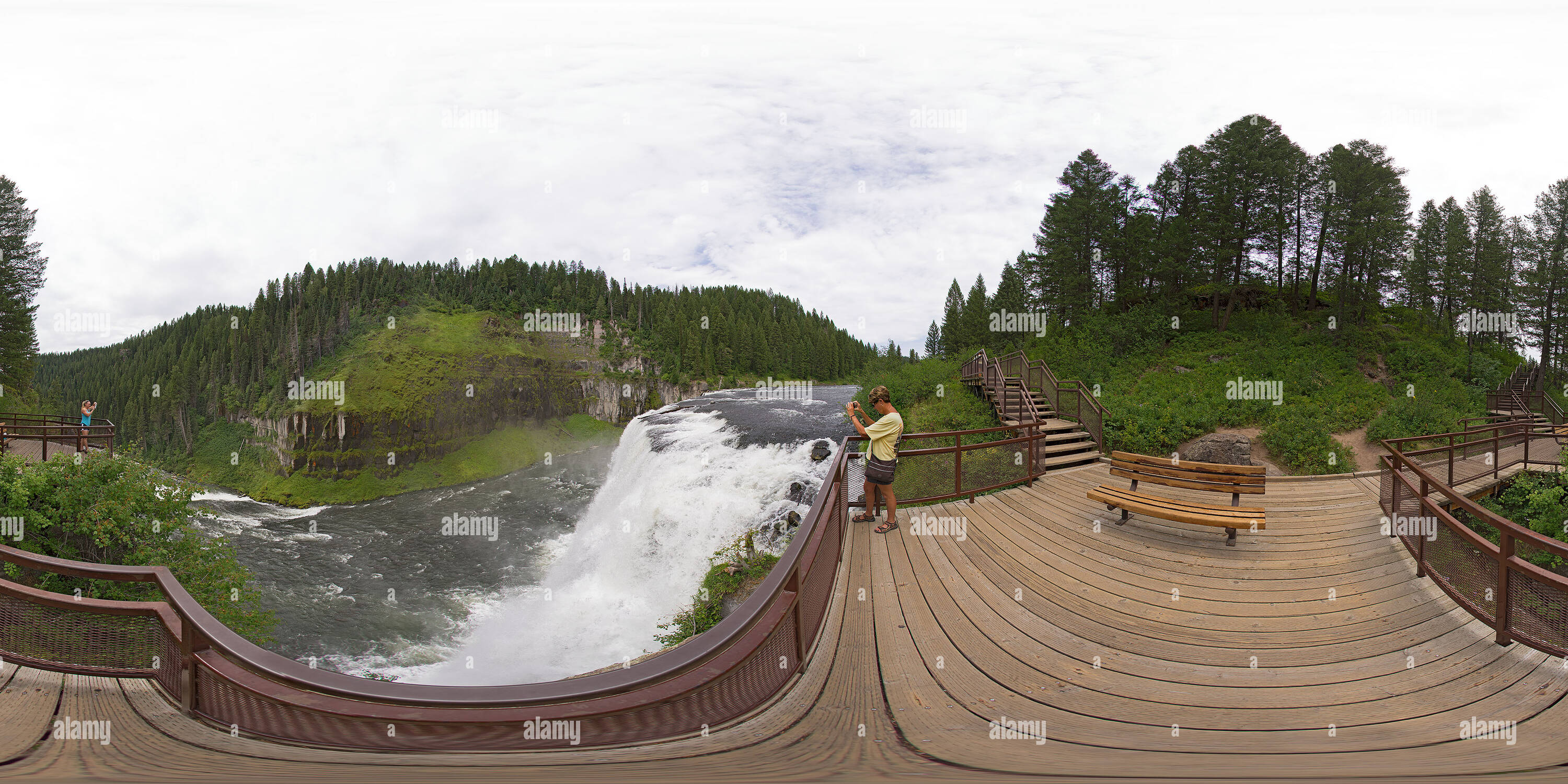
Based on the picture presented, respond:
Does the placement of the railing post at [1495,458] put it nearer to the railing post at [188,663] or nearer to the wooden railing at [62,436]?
the railing post at [188,663]

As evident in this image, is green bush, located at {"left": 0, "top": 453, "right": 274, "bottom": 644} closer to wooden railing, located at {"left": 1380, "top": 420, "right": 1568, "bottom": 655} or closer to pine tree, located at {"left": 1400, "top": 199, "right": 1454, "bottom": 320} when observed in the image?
wooden railing, located at {"left": 1380, "top": 420, "right": 1568, "bottom": 655}

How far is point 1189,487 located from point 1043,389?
32.2 ft

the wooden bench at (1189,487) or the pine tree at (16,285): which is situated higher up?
the pine tree at (16,285)

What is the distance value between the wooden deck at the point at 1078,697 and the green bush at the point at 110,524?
847cm

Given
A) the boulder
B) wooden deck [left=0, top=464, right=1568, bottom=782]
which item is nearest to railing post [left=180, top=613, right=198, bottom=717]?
wooden deck [left=0, top=464, right=1568, bottom=782]

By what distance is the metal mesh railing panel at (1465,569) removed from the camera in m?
4.65

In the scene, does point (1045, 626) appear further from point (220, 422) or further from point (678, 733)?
point (220, 422)

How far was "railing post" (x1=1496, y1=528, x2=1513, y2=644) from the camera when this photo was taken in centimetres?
439

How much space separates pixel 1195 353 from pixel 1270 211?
33.3 ft

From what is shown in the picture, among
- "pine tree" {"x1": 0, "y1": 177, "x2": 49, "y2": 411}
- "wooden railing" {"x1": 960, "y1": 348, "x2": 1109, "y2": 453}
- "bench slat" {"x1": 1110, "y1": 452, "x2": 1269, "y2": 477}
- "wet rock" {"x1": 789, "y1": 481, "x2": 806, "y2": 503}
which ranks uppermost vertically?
"pine tree" {"x1": 0, "y1": 177, "x2": 49, "y2": 411}

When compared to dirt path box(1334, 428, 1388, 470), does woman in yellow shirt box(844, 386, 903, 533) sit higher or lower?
higher

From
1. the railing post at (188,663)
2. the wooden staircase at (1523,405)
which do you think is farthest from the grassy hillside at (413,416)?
the wooden staircase at (1523,405)

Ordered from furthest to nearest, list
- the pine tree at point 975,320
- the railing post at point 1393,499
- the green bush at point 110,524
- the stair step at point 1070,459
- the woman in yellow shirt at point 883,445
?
the pine tree at point 975,320, the stair step at point 1070,459, the green bush at point 110,524, the railing post at point 1393,499, the woman in yellow shirt at point 883,445

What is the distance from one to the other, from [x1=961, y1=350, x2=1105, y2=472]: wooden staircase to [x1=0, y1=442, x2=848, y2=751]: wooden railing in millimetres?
8127
